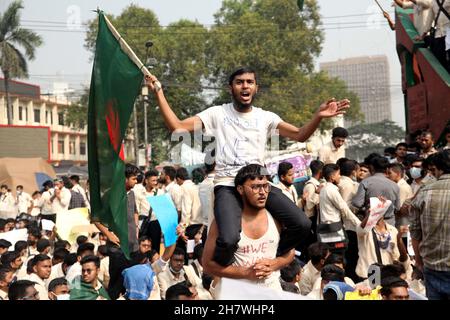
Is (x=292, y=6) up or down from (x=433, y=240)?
up

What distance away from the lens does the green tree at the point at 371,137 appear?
89.4 metres

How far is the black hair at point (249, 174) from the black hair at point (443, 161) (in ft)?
4.42

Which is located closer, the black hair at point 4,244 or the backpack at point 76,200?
the black hair at point 4,244

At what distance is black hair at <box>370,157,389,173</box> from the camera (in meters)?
9.18

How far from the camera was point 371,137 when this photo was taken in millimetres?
95062

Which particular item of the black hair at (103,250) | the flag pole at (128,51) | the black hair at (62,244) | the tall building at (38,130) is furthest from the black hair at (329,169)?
the tall building at (38,130)

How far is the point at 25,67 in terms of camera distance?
46.6 metres

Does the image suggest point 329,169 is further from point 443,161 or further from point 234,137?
point 234,137

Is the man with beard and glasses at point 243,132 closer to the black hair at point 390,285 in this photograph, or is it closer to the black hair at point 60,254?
the black hair at point 390,285

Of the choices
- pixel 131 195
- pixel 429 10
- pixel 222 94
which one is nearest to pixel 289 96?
pixel 222 94

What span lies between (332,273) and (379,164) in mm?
2139

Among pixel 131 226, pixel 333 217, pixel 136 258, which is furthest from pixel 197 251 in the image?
pixel 333 217
